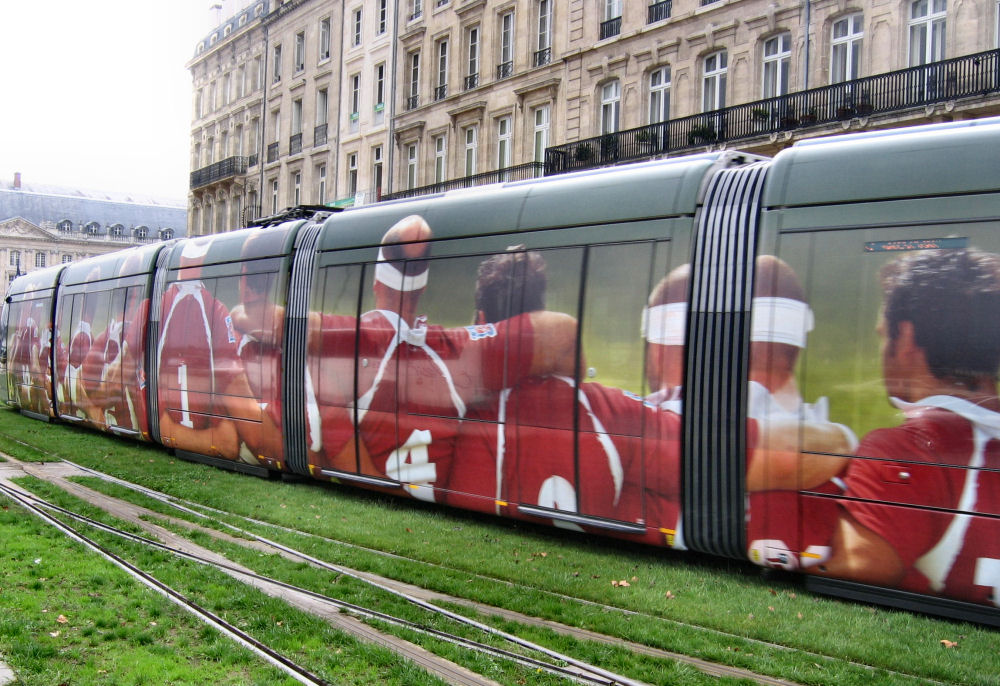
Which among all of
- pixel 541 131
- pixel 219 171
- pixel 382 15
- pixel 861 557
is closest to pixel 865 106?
pixel 541 131

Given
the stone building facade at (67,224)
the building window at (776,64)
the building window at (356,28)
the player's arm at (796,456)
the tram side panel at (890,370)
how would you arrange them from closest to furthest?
the tram side panel at (890,370)
the player's arm at (796,456)
the building window at (776,64)
the building window at (356,28)
the stone building facade at (67,224)

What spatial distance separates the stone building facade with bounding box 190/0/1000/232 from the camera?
20047 mm

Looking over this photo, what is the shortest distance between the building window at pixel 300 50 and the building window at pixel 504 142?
17795 millimetres

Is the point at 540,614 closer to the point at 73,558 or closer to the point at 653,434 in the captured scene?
the point at 653,434

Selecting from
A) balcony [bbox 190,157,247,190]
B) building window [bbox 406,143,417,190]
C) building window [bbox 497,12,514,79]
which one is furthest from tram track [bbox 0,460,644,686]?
balcony [bbox 190,157,247,190]

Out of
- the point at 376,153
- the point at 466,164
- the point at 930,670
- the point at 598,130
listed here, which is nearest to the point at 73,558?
the point at 930,670

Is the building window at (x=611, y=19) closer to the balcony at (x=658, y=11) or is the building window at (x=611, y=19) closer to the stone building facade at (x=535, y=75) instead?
the stone building facade at (x=535, y=75)

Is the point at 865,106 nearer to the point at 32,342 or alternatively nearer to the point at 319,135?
the point at 32,342

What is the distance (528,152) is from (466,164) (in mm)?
4098

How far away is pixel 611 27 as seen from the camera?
1070 inches

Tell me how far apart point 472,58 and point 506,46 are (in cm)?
225

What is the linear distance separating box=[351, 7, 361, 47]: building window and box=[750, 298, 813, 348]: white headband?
1445 inches

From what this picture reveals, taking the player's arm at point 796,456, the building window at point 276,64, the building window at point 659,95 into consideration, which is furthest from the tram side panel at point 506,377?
the building window at point 276,64

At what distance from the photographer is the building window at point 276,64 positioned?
4797 cm
